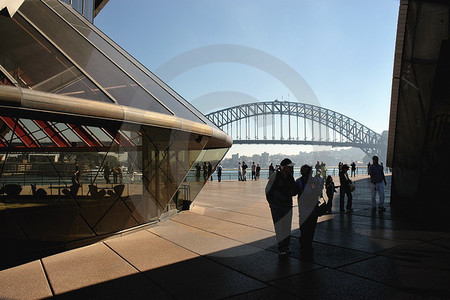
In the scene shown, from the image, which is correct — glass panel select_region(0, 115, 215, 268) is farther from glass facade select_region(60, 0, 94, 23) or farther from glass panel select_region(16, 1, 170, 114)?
glass facade select_region(60, 0, 94, 23)

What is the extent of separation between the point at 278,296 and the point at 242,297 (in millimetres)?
373

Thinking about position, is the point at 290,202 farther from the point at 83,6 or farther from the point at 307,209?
the point at 83,6

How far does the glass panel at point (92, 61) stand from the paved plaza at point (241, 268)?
8.48 feet

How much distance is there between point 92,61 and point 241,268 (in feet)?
16.2

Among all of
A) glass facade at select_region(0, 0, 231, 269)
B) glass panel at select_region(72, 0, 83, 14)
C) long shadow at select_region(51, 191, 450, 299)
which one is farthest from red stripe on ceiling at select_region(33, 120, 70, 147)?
long shadow at select_region(51, 191, 450, 299)

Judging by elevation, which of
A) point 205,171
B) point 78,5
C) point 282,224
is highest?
point 78,5

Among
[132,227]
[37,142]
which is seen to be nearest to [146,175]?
[132,227]

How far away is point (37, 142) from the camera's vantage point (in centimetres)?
1321

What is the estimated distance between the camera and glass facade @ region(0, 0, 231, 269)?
4922 mm

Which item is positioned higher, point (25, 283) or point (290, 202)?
point (290, 202)

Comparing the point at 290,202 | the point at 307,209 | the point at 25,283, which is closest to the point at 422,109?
the point at 307,209

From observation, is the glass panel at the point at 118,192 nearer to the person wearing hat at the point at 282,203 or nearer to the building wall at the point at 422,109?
the person wearing hat at the point at 282,203

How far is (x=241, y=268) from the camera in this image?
13.8 feet

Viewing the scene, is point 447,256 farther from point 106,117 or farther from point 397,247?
point 106,117
